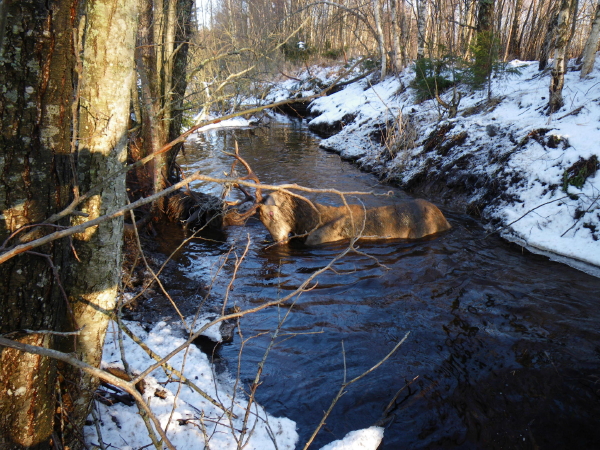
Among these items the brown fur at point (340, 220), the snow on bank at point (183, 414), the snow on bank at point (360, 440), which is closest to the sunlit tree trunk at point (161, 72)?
the brown fur at point (340, 220)

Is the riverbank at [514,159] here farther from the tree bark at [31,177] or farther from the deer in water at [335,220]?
the tree bark at [31,177]

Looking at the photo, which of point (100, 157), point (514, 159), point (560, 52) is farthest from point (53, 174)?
point (560, 52)

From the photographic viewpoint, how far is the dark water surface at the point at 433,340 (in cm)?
329

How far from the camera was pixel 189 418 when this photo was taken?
9.61ft

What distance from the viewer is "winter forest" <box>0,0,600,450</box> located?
70.1 inches

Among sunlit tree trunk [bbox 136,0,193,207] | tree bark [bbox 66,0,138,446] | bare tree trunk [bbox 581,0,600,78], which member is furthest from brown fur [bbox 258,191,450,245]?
bare tree trunk [bbox 581,0,600,78]

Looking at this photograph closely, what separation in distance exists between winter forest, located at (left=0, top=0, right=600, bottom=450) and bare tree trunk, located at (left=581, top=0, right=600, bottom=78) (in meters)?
0.05

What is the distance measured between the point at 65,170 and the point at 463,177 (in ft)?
29.0

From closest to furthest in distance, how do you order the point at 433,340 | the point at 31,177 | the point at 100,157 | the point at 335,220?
the point at 31,177 < the point at 100,157 < the point at 433,340 < the point at 335,220

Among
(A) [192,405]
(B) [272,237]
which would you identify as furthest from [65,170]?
(B) [272,237]

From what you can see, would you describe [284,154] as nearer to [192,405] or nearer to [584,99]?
[584,99]

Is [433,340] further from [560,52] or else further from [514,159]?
[560,52]

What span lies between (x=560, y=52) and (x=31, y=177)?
959 cm

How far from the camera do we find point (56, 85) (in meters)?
1.75
